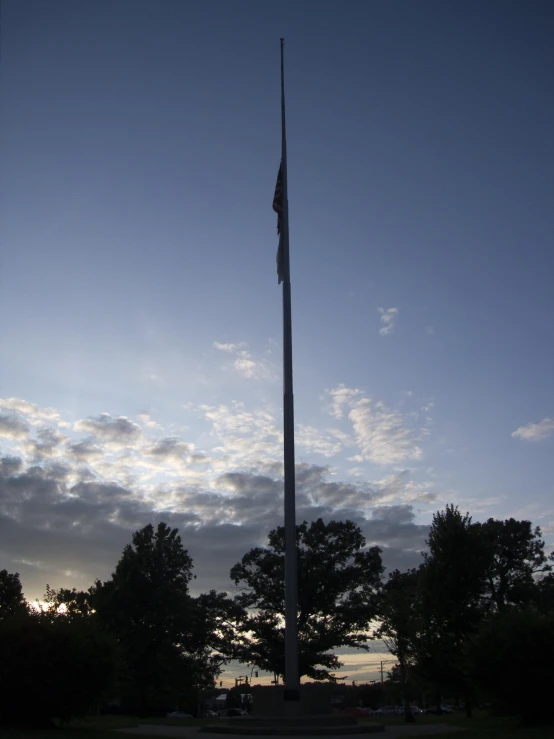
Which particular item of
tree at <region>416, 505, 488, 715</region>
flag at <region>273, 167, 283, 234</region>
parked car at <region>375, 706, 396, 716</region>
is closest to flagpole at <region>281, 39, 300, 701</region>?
flag at <region>273, 167, 283, 234</region>

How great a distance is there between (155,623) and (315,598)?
457 inches

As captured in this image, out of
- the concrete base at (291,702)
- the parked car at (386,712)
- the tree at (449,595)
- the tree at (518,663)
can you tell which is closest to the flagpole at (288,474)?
the concrete base at (291,702)

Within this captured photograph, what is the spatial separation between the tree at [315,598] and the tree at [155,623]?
173 inches

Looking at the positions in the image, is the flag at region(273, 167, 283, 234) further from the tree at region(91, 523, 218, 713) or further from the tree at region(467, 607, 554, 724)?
the tree at region(91, 523, 218, 713)

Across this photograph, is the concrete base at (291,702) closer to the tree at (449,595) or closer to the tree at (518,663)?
the tree at (518,663)

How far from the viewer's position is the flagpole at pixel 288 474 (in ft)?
69.4

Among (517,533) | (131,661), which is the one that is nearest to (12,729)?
(131,661)

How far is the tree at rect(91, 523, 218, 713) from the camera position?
147 ft

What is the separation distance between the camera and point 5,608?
62.2 metres

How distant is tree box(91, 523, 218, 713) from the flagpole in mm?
24985

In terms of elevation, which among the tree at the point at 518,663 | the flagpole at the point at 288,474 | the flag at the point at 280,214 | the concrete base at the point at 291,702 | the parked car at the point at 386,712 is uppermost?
the flag at the point at 280,214

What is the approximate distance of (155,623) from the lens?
151 ft

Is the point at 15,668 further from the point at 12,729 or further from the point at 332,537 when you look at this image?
the point at 332,537

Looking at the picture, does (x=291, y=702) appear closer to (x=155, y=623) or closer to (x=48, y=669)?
(x=48, y=669)
